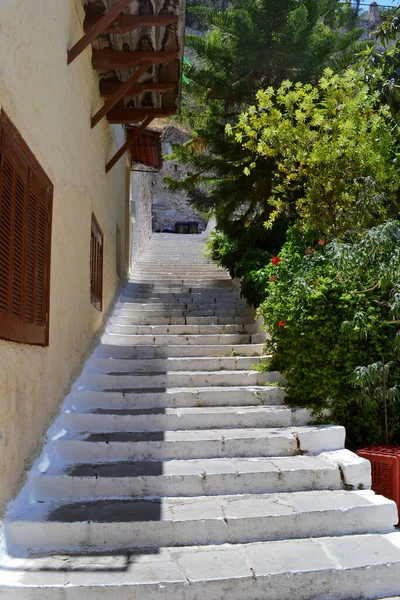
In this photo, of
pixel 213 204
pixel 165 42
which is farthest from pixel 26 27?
pixel 213 204

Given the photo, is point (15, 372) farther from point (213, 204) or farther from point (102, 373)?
point (213, 204)

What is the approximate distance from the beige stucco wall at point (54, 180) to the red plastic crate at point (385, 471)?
269cm

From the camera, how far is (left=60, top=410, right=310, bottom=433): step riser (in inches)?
191

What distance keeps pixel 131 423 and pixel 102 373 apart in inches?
48.6

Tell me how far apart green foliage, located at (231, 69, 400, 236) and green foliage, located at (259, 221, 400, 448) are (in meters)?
1.14

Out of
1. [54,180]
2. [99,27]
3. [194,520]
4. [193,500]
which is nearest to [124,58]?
[99,27]

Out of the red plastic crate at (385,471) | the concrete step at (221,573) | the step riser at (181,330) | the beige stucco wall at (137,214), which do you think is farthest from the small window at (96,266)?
the beige stucco wall at (137,214)

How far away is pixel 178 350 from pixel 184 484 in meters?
2.68

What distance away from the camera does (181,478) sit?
4094mm

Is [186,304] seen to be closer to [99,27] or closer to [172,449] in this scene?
[172,449]

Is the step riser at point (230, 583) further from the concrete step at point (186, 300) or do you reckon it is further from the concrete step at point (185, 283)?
the concrete step at point (185, 283)

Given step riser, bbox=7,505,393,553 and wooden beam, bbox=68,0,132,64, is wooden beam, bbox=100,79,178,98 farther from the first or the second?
step riser, bbox=7,505,393,553

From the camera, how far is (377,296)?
17.3ft

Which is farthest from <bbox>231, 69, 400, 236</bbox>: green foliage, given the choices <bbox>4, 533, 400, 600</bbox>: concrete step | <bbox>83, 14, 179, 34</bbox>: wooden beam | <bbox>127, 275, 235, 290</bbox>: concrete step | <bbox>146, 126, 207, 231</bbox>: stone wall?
<bbox>146, 126, 207, 231</bbox>: stone wall
